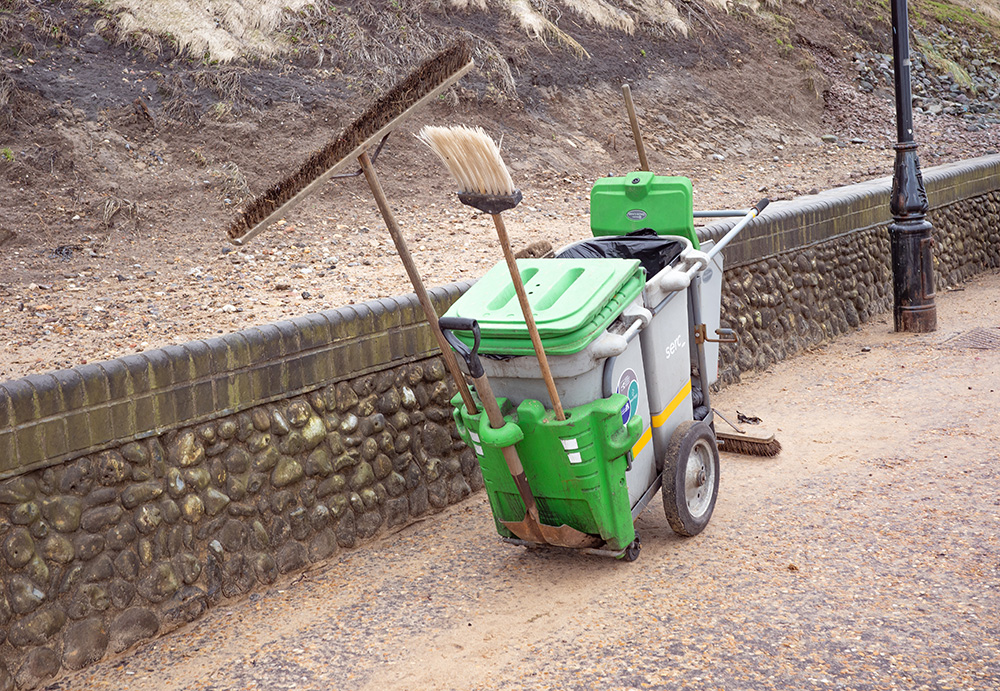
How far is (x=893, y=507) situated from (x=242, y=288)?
4503 mm

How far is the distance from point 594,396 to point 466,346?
589 millimetres

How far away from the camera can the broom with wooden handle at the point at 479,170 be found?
11.6ft

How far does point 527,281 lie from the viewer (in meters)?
4.28

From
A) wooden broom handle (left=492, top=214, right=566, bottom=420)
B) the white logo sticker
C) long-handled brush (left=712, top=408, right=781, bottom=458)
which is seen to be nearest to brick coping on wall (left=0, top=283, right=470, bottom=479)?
wooden broom handle (left=492, top=214, right=566, bottom=420)

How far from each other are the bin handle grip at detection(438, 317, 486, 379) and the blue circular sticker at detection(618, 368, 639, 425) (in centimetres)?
65

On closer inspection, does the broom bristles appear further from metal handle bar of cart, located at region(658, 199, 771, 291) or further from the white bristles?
metal handle bar of cart, located at region(658, 199, 771, 291)

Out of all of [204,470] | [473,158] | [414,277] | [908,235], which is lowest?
[908,235]

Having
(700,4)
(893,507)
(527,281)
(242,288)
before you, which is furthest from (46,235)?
(700,4)

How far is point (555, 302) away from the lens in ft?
13.2

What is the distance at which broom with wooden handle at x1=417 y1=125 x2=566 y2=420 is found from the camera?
3541mm

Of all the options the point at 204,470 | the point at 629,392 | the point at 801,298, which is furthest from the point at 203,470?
the point at 801,298

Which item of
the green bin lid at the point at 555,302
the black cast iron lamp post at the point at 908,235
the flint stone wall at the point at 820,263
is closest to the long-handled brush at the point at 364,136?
the green bin lid at the point at 555,302

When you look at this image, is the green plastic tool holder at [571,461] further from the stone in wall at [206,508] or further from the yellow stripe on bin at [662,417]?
the stone in wall at [206,508]

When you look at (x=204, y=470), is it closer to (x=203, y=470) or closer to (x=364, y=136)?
(x=203, y=470)
